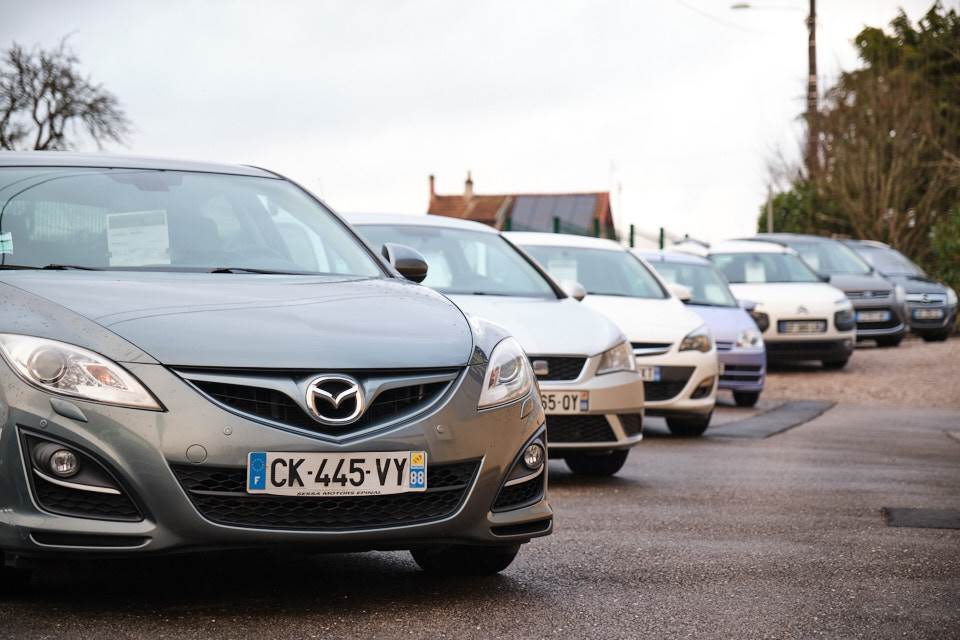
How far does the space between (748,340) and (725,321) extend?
32cm

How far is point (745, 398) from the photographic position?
16.2m

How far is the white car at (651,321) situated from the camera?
468 inches

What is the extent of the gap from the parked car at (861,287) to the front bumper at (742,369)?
28.4ft

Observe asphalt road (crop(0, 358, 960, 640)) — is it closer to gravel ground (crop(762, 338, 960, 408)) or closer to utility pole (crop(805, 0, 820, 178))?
gravel ground (crop(762, 338, 960, 408))

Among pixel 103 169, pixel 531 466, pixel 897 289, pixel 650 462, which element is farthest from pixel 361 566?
pixel 897 289

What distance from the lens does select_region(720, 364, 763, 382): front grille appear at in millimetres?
15453

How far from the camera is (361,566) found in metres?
5.87

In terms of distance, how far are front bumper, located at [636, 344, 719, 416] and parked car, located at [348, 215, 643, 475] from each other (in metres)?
2.24

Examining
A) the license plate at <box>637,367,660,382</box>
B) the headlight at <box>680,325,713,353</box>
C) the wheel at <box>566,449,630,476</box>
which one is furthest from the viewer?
the headlight at <box>680,325,713,353</box>

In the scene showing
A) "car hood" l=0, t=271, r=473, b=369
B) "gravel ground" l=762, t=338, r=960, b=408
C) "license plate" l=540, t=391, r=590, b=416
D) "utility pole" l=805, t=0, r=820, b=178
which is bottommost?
"gravel ground" l=762, t=338, r=960, b=408

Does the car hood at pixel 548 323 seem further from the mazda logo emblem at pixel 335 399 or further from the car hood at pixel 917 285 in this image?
the car hood at pixel 917 285

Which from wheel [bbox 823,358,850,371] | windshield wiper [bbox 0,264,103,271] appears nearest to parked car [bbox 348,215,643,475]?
windshield wiper [bbox 0,264,103,271]

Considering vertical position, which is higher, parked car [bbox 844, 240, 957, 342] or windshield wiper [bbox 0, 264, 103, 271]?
windshield wiper [bbox 0, 264, 103, 271]

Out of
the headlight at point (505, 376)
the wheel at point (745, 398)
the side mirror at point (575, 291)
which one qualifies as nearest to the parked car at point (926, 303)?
the wheel at point (745, 398)
